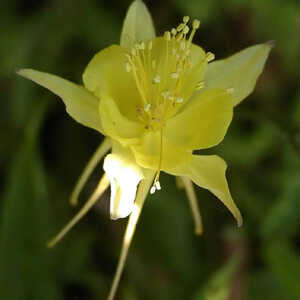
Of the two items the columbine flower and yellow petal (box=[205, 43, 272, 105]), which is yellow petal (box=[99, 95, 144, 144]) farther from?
yellow petal (box=[205, 43, 272, 105])

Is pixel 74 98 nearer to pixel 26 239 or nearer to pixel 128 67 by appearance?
pixel 128 67

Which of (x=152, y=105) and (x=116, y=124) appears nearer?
(x=116, y=124)

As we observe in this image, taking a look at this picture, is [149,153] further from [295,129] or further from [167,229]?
[167,229]

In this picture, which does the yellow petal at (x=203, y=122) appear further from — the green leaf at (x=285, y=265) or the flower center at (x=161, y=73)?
the green leaf at (x=285, y=265)

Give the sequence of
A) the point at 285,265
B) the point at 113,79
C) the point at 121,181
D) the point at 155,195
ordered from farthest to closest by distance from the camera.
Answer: the point at 155,195
the point at 285,265
the point at 113,79
the point at 121,181

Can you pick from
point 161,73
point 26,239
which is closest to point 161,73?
point 161,73

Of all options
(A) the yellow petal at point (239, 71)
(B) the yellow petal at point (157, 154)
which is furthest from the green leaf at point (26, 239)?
(A) the yellow petal at point (239, 71)
